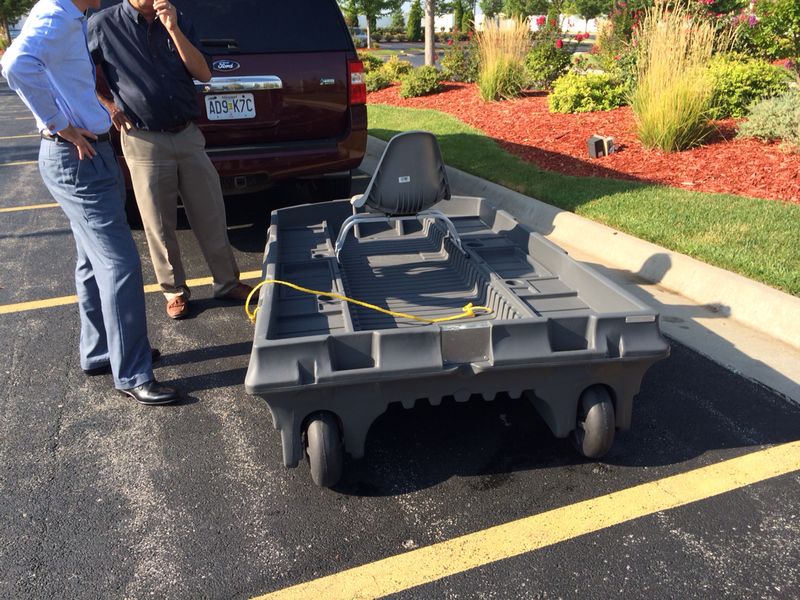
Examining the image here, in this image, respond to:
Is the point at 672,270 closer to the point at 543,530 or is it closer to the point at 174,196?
the point at 543,530

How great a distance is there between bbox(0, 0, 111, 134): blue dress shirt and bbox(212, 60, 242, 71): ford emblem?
173cm

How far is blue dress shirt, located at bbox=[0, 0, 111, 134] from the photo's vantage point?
9.16ft

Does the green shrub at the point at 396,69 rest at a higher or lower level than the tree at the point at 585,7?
lower

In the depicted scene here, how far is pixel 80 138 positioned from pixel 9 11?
57.1 meters

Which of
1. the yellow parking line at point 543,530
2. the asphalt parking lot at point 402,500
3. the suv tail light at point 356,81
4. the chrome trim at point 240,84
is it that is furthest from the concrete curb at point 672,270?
the chrome trim at point 240,84

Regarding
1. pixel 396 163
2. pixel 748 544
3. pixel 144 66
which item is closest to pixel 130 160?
pixel 144 66

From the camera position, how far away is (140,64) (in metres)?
3.64

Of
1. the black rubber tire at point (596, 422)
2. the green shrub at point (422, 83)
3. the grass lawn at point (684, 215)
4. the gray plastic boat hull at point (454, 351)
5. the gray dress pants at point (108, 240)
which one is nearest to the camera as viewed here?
the gray plastic boat hull at point (454, 351)

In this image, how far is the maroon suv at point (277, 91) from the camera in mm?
4777

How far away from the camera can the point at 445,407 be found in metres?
3.24

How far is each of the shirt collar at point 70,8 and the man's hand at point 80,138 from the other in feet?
1.62

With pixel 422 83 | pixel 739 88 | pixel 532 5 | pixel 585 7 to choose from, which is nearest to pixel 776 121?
pixel 739 88

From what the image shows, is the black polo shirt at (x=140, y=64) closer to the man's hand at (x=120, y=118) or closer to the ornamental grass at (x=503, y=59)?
the man's hand at (x=120, y=118)

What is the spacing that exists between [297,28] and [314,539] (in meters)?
4.00
